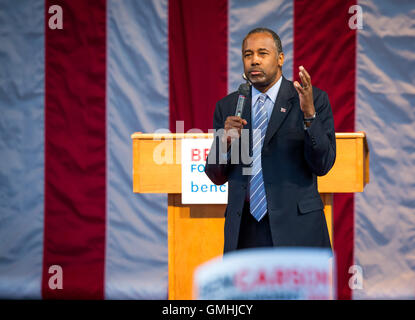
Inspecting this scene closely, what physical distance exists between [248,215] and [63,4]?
2.63m

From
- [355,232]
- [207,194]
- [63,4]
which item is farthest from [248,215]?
[63,4]

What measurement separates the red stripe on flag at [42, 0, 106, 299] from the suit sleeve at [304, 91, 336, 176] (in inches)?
90.2

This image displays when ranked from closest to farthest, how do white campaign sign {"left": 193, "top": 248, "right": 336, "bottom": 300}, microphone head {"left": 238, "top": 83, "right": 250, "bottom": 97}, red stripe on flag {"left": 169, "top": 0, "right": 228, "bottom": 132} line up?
white campaign sign {"left": 193, "top": 248, "right": 336, "bottom": 300}, microphone head {"left": 238, "top": 83, "right": 250, "bottom": 97}, red stripe on flag {"left": 169, "top": 0, "right": 228, "bottom": 132}

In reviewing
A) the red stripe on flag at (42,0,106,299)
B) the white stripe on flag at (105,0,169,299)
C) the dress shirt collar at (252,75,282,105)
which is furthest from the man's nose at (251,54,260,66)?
the red stripe on flag at (42,0,106,299)

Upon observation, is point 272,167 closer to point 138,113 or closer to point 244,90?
point 244,90

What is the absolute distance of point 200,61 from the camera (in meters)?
3.63

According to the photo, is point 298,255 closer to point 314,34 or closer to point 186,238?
point 186,238

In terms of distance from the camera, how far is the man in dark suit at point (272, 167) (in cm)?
163

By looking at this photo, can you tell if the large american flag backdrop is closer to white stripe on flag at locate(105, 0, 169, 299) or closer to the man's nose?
white stripe on flag at locate(105, 0, 169, 299)

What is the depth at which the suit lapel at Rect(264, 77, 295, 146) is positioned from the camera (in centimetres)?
166

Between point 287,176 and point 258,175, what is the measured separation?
0.09m

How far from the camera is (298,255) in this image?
5.39 ft

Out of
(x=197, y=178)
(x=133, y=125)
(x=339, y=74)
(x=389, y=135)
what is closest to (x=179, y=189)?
(x=197, y=178)

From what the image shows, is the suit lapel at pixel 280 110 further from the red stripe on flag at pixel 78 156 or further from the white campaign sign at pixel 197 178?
the red stripe on flag at pixel 78 156
